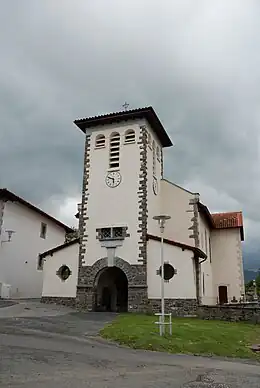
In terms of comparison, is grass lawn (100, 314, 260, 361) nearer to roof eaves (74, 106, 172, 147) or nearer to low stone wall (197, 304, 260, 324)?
low stone wall (197, 304, 260, 324)

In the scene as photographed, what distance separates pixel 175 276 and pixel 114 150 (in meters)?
9.06

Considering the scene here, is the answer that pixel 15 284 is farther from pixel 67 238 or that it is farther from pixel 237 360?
pixel 237 360

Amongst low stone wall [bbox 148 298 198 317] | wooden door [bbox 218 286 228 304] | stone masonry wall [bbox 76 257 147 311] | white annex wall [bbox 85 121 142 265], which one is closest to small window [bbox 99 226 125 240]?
white annex wall [bbox 85 121 142 265]

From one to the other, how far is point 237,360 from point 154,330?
4052mm

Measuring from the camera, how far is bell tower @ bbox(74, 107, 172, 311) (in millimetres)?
23766

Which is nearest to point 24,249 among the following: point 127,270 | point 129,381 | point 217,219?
point 127,270

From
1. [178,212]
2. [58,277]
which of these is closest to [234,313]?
[178,212]

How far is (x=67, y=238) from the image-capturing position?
125 ft

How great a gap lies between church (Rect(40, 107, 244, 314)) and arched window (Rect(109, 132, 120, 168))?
7cm

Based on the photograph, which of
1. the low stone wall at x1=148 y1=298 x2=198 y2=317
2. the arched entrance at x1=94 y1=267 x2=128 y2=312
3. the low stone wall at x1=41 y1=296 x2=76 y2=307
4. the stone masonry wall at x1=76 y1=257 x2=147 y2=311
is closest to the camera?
the low stone wall at x1=148 y1=298 x2=198 y2=317

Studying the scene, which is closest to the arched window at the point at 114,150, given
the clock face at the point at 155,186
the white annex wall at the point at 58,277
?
the clock face at the point at 155,186

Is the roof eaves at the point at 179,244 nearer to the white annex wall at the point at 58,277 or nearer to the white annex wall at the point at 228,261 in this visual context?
the white annex wall at the point at 58,277

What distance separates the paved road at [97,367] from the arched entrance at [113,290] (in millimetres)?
13699

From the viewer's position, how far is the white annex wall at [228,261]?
33219mm
